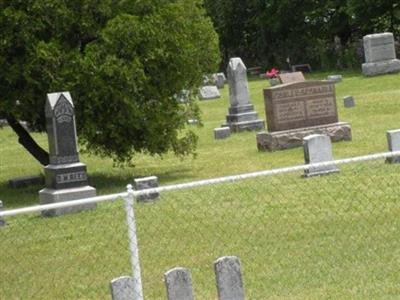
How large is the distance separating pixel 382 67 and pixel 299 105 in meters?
15.5

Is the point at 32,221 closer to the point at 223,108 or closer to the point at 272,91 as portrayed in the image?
the point at 272,91

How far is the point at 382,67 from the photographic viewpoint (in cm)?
3775

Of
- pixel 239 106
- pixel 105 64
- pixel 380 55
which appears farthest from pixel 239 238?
pixel 380 55

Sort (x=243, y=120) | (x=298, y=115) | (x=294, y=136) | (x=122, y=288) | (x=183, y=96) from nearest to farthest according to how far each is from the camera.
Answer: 1. (x=122, y=288)
2. (x=183, y=96)
3. (x=294, y=136)
4. (x=298, y=115)
5. (x=243, y=120)

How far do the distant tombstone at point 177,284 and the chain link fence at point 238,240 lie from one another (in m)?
0.33

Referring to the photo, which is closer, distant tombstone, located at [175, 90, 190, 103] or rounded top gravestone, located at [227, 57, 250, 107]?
distant tombstone, located at [175, 90, 190, 103]

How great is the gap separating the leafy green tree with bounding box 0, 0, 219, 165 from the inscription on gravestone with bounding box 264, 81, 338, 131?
12.0 feet

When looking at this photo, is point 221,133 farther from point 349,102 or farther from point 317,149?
point 317,149

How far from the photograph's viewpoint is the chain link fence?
10570 millimetres

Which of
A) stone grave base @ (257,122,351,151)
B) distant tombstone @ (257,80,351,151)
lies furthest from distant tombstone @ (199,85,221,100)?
stone grave base @ (257,122,351,151)

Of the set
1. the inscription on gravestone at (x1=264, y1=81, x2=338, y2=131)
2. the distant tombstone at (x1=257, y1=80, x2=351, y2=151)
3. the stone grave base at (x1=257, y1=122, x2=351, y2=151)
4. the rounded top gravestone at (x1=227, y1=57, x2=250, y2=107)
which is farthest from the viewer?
the rounded top gravestone at (x1=227, y1=57, x2=250, y2=107)

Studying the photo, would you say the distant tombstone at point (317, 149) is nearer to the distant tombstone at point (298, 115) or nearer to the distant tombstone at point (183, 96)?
the distant tombstone at point (183, 96)

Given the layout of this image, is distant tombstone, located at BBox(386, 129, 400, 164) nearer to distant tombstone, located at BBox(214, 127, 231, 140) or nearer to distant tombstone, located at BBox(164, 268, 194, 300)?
distant tombstone, located at BBox(214, 127, 231, 140)

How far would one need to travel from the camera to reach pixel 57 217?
15.9 m
